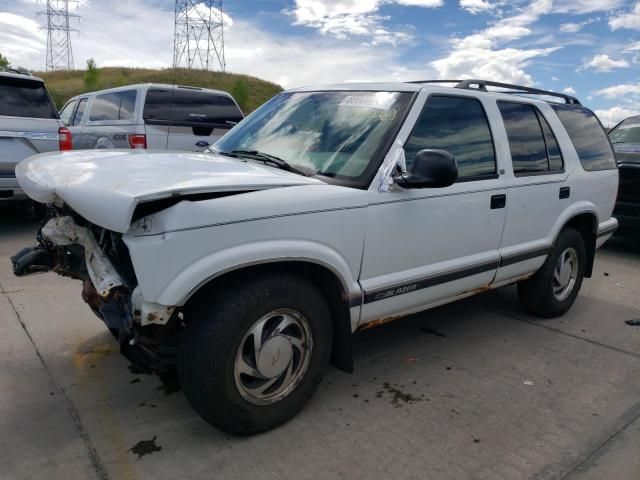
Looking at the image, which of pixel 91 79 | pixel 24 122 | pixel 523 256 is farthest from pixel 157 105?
pixel 91 79

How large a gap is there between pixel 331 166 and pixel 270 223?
0.73 m

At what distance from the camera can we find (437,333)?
14.0ft

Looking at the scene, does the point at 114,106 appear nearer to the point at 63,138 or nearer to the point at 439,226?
the point at 63,138

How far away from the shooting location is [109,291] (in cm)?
240

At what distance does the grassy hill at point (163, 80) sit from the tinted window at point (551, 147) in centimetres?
4591

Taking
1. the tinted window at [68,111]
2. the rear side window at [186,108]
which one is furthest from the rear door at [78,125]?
the rear side window at [186,108]

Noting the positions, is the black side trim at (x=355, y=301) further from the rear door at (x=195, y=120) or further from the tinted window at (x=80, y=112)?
the tinted window at (x=80, y=112)

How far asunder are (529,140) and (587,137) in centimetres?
101

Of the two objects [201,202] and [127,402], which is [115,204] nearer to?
[201,202]

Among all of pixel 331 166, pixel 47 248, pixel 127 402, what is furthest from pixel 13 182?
pixel 331 166

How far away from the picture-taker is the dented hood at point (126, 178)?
2258 millimetres

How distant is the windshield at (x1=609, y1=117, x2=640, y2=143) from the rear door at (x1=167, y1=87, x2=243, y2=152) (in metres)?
6.12

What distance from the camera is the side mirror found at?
2854 millimetres

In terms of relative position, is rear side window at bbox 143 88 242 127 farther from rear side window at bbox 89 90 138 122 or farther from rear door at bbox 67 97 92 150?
rear door at bbox 67 97 92 150
